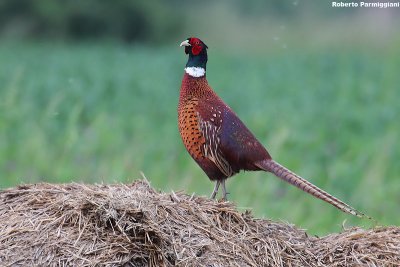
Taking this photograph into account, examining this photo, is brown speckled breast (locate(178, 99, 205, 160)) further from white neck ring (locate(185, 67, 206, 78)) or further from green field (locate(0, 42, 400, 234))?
green field (locate(0, 42, 400, 234))

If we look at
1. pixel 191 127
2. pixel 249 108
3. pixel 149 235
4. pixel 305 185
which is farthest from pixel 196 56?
pixel 249 108

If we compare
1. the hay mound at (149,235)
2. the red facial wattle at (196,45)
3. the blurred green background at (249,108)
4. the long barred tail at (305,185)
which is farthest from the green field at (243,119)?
the red facial wattle at (196,45)

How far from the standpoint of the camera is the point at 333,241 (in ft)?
21.3

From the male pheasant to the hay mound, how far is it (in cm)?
93

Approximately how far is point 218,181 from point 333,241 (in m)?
1.52

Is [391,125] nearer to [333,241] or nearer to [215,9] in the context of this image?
[333,241]

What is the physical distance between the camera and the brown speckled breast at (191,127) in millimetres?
7457

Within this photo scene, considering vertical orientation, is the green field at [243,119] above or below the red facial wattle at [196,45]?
above

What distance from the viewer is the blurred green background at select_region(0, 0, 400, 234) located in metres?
13.0

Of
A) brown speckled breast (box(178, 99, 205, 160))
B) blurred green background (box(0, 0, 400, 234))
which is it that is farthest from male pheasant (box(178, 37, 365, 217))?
blurred green background (box(0, 0, 400, 234))

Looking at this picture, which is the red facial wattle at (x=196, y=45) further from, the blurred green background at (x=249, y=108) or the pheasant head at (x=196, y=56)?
the blurred green background at (x=249, y=108)

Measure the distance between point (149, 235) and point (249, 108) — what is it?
49.5 feet

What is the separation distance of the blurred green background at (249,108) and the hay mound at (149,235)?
1.35 m

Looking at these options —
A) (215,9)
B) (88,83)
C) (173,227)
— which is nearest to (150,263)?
(173,227)
